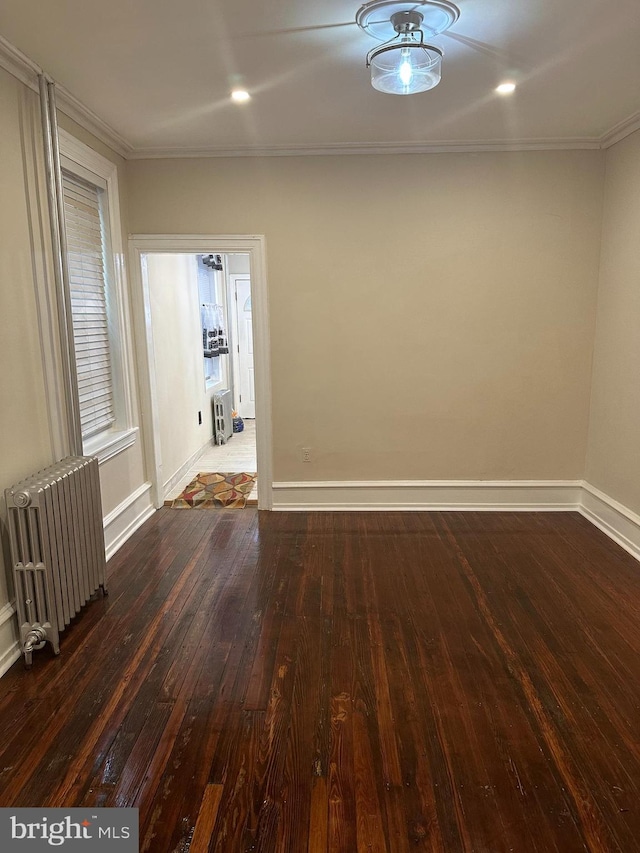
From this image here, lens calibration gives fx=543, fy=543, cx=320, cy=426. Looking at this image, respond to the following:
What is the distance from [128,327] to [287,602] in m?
2.33

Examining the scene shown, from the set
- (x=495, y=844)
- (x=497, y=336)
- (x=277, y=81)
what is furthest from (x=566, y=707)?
(x=277, y=81)

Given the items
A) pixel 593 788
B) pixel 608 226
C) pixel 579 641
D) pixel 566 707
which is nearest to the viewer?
pixel 593 788

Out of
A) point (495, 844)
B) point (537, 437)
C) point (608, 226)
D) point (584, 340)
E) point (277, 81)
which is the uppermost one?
point (277, 81)

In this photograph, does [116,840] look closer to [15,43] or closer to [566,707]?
[566,707]

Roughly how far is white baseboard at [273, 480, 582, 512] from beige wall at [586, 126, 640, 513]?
0.37 metres

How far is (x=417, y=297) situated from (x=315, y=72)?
5.86ft

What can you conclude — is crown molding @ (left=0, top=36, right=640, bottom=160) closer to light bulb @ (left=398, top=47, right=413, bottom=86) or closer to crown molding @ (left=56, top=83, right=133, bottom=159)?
crown molding @ (left=56, top=83, right=133, bottom=159)

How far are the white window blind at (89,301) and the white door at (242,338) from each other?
399 centimetres

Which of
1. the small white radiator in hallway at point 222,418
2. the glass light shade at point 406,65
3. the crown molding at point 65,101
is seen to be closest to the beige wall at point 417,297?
the crown molding at point 65,101

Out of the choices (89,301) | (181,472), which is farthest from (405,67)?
(181,472)

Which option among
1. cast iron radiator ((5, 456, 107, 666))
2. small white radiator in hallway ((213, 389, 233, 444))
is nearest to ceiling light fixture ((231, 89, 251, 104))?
cast iron radiator ((5, 456, 107, 666))

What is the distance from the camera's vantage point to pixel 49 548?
2455 mm

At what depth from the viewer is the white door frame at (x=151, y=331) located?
4.02 m

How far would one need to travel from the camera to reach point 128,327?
400 cm
